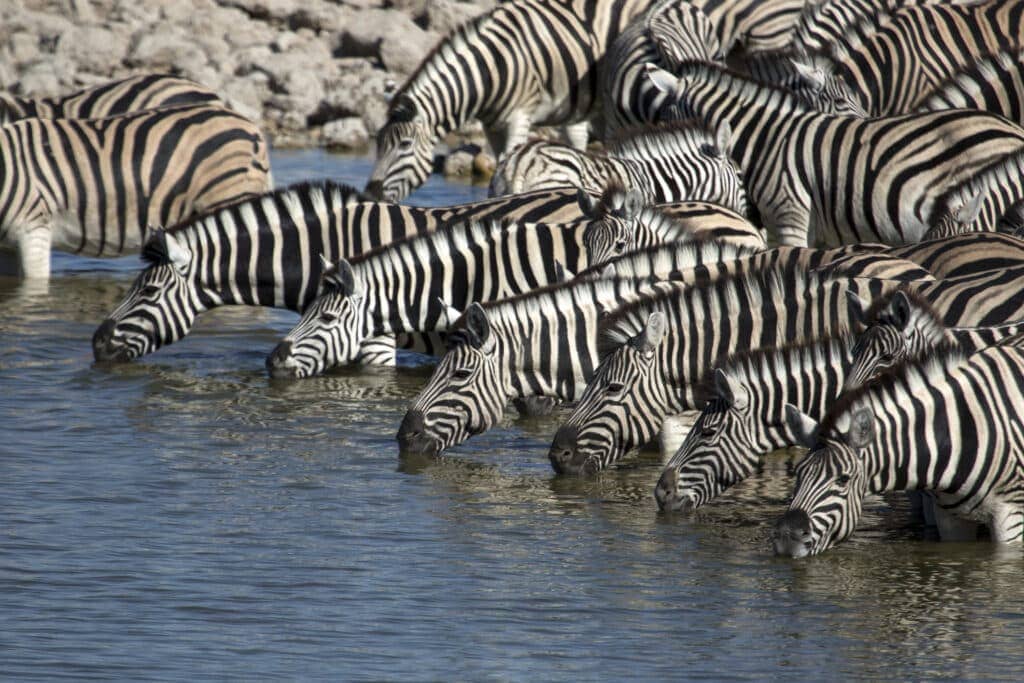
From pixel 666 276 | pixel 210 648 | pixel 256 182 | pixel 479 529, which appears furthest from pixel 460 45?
pixel 210 648

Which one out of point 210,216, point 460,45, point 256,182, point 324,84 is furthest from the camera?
point 324,84

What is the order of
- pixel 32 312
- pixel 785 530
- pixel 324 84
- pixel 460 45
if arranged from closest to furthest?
pixel 785 530 → pixel 32 312 → pixel 460 45 → pixel 324 84

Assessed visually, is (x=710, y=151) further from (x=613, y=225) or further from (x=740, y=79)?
(x=613, y=225)

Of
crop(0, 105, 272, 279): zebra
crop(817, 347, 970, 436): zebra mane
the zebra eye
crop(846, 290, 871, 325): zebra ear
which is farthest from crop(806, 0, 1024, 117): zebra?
crop(817, 347, 970, 436): zebra mane

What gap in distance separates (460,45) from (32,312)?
5180 millimetres

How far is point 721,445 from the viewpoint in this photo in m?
9.59

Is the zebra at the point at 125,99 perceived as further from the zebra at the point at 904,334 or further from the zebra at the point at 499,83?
the zebra at the point at 904,334

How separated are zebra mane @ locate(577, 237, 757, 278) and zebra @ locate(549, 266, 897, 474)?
100 cm

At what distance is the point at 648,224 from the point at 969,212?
2.29 meters

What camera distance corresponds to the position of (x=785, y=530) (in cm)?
887

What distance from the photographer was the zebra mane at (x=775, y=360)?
966 cm

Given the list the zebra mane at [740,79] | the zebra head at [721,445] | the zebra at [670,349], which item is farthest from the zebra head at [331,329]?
the zebra mane at [740,79]

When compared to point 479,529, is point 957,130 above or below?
above

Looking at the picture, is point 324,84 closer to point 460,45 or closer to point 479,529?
point 460,45
